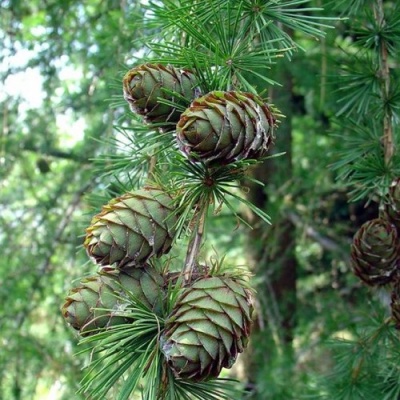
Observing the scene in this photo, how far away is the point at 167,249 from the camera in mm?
723

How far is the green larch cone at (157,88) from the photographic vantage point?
2.42 ft

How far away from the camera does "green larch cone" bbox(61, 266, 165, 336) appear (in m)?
0.67

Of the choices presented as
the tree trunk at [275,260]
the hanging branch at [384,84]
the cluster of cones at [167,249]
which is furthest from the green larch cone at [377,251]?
the tree trunk at [275,260]

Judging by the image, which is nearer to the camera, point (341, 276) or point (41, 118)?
point (41, 118)

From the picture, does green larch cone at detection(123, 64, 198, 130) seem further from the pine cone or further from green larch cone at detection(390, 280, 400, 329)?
green larch cone at detection(390, 280, 400, 329)

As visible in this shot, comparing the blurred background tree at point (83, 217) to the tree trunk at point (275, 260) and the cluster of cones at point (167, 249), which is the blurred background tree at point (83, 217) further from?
the cluster of cones at point (167, 249)

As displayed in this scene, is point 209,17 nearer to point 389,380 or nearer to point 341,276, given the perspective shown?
point 389,380

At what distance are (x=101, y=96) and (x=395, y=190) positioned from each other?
1239mm

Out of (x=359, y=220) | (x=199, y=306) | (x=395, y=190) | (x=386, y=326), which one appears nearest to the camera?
(x=199, y=306)

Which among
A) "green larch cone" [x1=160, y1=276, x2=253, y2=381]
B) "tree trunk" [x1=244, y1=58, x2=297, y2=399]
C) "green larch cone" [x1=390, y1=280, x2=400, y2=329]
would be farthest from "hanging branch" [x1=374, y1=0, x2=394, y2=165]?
"tree trunk" [x1=244, y1=58, x2=297, y2=399]

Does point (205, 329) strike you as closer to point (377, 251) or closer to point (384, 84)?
point (377, 251)

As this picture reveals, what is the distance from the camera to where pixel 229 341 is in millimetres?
621

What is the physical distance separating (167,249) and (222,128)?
16 centimetres

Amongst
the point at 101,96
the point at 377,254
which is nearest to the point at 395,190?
the point at 377,254
